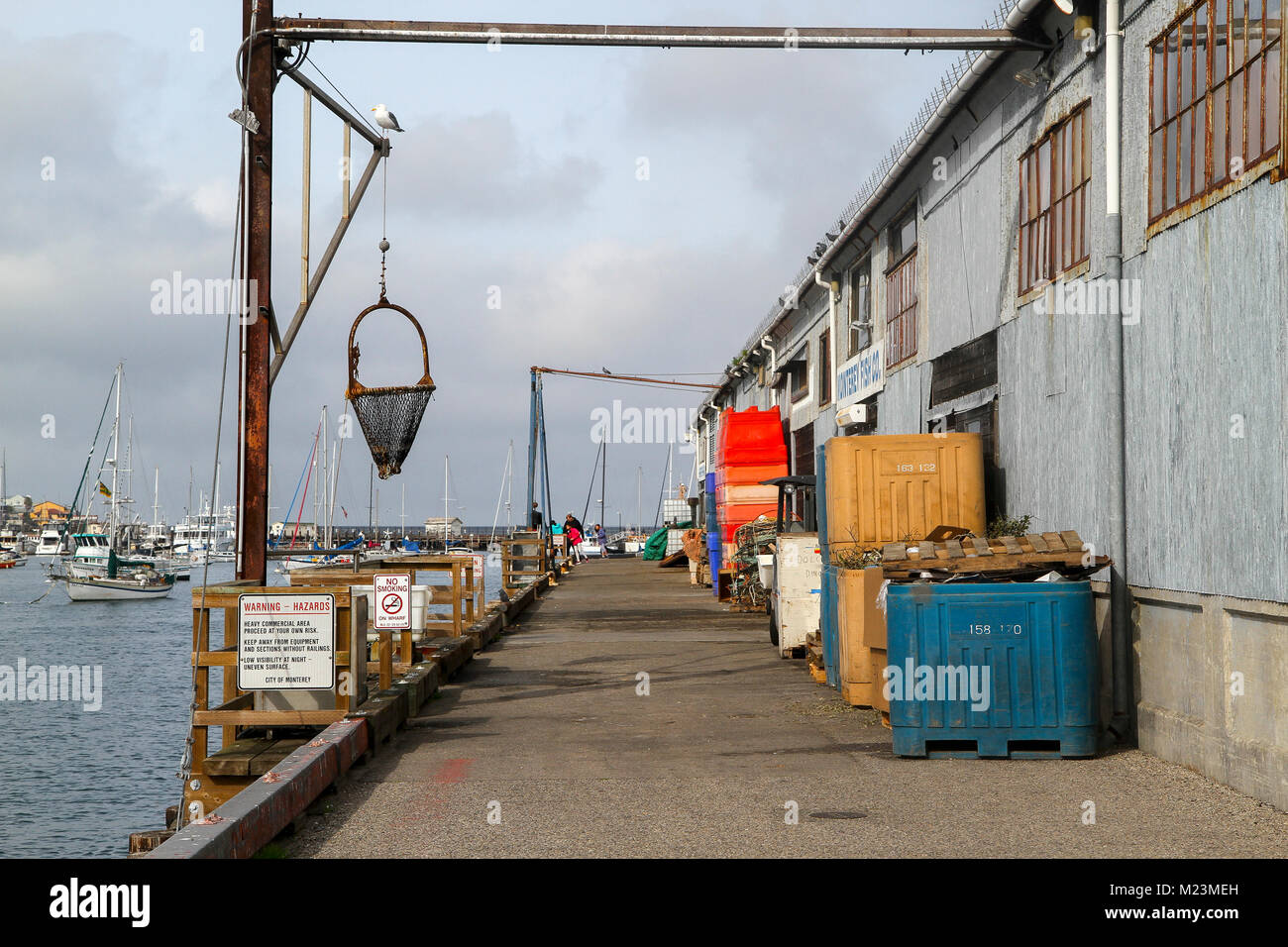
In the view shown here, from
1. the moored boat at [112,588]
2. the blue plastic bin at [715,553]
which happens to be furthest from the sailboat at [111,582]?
the blue plastic bin at [715,553]

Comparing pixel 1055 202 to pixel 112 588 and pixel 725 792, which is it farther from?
pixel 112 588

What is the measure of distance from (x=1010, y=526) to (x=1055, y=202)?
117 inches

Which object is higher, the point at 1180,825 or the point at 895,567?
the point at 895,567

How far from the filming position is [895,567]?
9.52 m

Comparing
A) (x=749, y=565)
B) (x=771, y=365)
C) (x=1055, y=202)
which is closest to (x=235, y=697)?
(x=1055, y=202)

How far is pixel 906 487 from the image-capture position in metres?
12.5

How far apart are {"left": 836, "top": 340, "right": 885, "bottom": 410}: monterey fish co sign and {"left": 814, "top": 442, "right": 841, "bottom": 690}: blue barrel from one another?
5.55 m

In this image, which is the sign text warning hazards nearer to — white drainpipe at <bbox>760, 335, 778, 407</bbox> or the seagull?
the seagull

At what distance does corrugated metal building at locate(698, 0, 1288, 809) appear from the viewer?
742 cm

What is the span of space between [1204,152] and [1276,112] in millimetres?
876

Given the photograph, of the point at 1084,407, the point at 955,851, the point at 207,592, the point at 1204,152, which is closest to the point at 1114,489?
the point at 1084,407

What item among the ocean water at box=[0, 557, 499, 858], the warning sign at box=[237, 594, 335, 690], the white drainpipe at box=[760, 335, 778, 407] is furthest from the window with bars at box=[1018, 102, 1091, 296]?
the white drainpipe at box=[760, 335, 778, 407]

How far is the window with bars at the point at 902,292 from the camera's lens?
1692 centimetres
